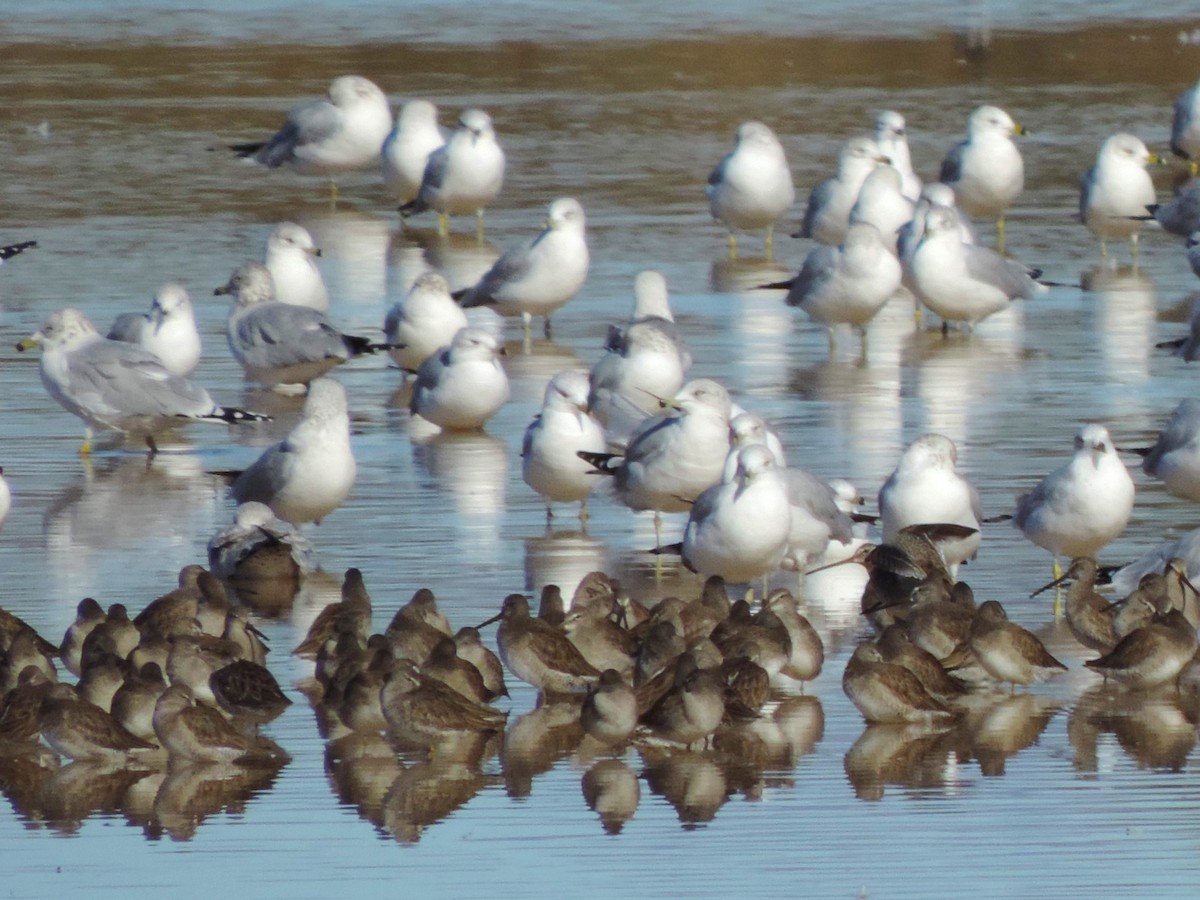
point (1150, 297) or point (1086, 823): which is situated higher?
point (1086, 823)

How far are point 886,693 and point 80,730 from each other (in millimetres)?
2427

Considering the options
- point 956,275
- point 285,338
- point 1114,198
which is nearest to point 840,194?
point 1114,198

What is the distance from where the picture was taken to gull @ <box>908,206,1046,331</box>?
1598 centimetres

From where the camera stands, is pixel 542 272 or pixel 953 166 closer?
pixel 542 272

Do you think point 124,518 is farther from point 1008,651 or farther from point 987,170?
point 987,170

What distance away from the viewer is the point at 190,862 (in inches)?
287

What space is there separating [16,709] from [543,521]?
366cm

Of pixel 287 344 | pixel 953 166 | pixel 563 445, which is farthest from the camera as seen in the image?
pixel 953 166

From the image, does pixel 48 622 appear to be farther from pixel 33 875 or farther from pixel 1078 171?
pixel 1078 171

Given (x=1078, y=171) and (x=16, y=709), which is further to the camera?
(x=1078, y=171)

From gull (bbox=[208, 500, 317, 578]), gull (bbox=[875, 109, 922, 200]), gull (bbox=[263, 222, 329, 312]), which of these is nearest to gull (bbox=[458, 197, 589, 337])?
gull (bbox=[263, 222, 329, 312])

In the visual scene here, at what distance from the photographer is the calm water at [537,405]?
24.1 feet

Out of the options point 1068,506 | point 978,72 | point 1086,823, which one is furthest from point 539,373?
point 978,72

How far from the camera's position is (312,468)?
1121 cm
